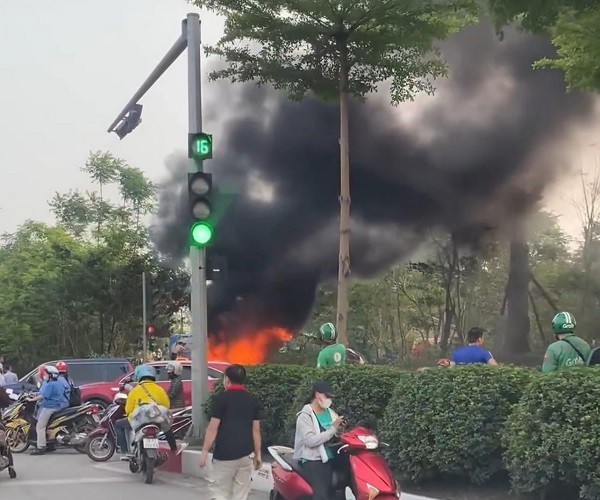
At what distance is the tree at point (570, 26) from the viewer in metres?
7.72

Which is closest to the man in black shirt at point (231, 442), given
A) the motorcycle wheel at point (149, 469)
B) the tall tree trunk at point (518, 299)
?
the motorcycle wheel at point (149, 469)

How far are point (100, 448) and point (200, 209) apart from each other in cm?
443

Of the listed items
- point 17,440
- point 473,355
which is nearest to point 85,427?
point 17,440

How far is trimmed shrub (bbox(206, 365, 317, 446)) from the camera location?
10.8m

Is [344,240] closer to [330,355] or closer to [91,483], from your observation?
[330,355]

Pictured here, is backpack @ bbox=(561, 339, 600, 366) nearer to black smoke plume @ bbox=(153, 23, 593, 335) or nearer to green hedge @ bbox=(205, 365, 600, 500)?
green hedge @ bbox=(205, 365, 600, 500)

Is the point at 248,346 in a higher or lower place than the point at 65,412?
higher

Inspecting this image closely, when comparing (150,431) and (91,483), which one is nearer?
(150,431)

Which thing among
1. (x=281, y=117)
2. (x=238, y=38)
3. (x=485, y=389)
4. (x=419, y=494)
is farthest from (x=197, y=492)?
(x=281, y=117)

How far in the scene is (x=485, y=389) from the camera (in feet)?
25.0

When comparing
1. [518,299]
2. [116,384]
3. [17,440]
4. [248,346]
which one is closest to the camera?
[17,440]

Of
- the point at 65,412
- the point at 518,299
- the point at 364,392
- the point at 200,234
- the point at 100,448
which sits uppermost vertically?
the point at 200,234

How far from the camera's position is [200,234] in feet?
36.3

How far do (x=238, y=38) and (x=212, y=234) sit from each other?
6403mm
